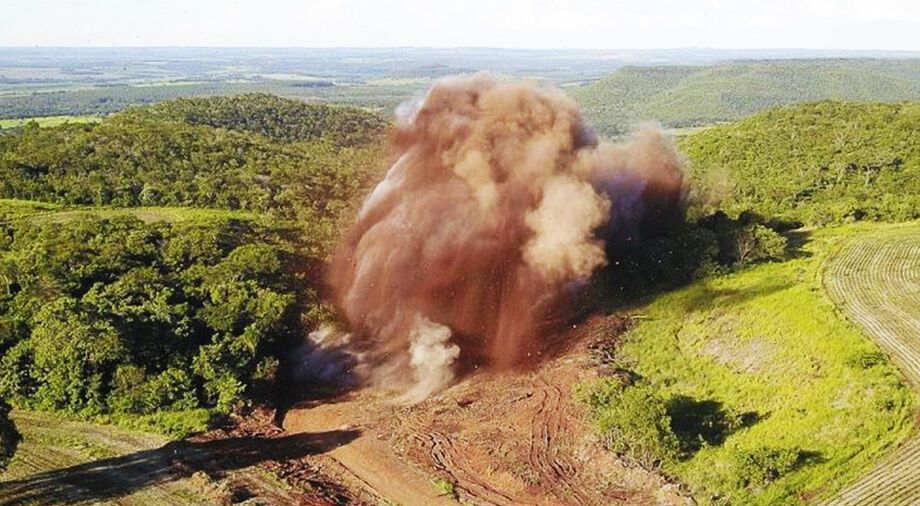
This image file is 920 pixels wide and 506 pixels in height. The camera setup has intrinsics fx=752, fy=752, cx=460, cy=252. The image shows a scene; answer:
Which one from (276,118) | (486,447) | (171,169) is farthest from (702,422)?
(276,118)

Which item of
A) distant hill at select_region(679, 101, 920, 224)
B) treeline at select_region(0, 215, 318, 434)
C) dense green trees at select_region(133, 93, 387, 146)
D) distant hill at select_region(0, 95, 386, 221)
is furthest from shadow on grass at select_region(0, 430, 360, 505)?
dense green trees at select_region(133, 93, 387, 146)

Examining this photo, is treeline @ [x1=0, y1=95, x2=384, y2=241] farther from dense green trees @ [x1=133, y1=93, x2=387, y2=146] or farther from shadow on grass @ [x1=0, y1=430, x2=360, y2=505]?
shadow on grass @ [x1=0, y1=430, x2=360, y2=505]

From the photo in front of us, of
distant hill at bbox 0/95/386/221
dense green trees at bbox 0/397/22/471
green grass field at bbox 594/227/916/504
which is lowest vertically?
green grass field at bbox 594/227/916/504

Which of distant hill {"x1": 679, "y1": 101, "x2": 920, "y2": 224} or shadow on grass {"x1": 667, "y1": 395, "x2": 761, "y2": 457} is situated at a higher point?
distant hill {"x1": 679, "y1": 101, "x2": 920, "y2": 224}

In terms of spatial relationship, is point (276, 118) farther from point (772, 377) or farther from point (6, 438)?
point (772, 377)

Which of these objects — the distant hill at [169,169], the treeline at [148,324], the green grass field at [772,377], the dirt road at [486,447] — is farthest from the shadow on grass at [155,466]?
the distant hill at [169,169]
